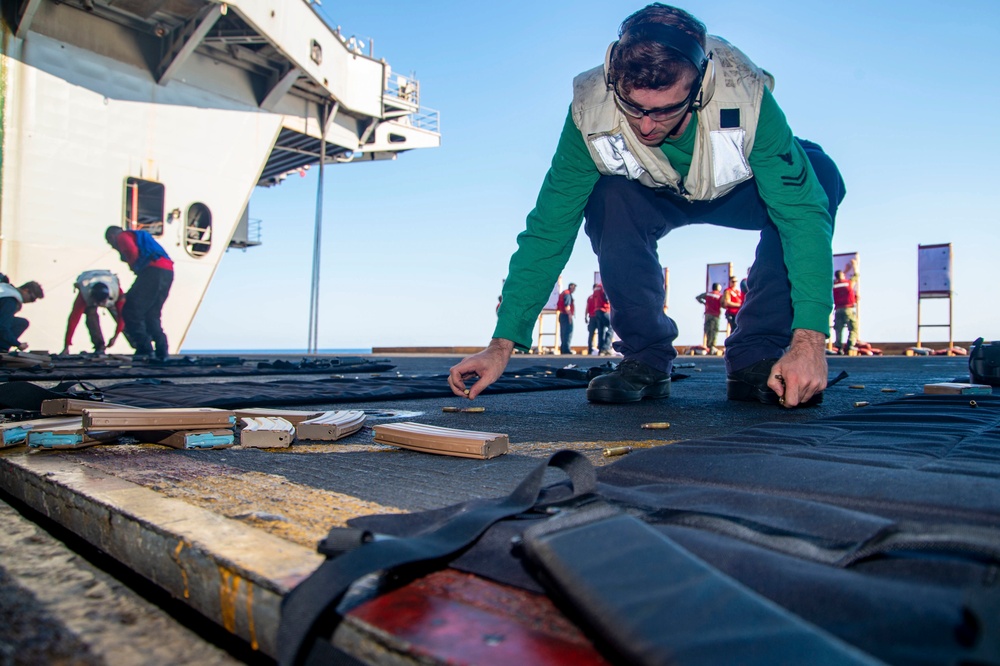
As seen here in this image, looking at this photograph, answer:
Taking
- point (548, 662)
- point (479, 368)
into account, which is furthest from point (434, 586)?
point (479, 368)

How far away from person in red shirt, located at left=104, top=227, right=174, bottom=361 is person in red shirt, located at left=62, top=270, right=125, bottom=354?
0.22 m

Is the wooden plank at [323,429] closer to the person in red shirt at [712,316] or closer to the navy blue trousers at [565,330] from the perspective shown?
the person in red shirt at [712,316]

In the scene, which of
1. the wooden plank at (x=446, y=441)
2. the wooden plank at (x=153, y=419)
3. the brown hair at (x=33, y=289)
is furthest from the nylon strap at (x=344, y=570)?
the brown hair at (x=33, y=289)

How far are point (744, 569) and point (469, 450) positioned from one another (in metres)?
0.73

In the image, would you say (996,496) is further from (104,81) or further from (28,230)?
(104,81)

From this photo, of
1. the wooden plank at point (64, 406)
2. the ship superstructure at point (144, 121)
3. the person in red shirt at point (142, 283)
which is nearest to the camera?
the wooden plank at point (64, 406)

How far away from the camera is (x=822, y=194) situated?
6.30 feet

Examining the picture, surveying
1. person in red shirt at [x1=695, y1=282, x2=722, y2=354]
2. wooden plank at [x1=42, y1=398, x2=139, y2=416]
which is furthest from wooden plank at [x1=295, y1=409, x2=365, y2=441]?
person in red shirt at [x1=695, y1=282, x2=722, y2=354]

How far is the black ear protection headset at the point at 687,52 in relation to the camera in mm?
1632

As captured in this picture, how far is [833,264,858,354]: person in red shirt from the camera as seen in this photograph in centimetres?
1093

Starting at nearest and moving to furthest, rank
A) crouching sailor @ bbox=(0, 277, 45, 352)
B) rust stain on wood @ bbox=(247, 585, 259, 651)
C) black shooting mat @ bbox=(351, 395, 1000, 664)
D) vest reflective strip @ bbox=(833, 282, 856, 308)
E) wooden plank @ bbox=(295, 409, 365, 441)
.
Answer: black shooting mat @ bbox=(351, 395, 1000, 664) → rust stain on wood @ bbox=(247, 585, 259, 651) → wooden plank @ bbox=(295, 409, 365, 441) → crouching sailor @ bbox=(0, 277, 45, 352) → vest reflective strip @ bbox=(833, 282, 856, 308)

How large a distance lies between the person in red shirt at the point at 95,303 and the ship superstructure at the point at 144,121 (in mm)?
126

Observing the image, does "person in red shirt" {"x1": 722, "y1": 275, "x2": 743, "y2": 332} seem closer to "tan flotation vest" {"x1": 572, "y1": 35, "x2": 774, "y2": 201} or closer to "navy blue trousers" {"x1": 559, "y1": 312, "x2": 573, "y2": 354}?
"navy blue trousers" {"x1": 559, "y1": 312, "x2": 573, "y2": 354}

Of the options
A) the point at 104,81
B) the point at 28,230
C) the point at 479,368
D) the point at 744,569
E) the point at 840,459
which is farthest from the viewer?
the point at 104,81
